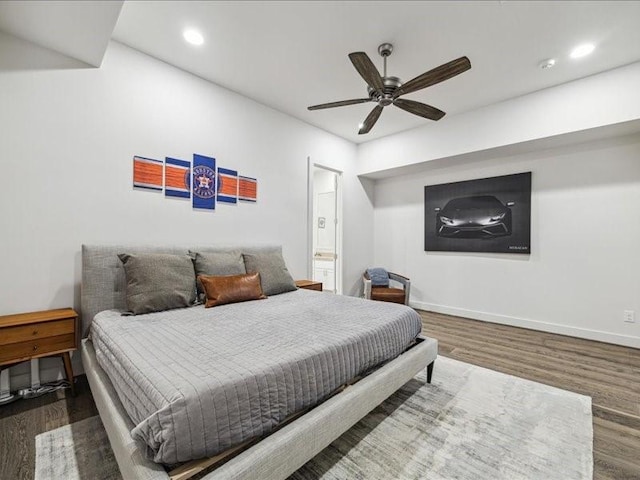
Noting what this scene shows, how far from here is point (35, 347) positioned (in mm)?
2027

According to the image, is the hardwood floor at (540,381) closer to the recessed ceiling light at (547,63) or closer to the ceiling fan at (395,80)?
the ceiling fan at (395,80)

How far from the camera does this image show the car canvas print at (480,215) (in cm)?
407

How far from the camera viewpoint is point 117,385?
1.42 metres

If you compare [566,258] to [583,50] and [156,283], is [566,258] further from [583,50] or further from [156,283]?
[156,283]

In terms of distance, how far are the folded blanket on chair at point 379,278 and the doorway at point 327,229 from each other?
1.85ft

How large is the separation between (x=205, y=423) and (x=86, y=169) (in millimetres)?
2523

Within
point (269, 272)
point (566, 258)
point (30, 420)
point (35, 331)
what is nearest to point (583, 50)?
point (566, 258)

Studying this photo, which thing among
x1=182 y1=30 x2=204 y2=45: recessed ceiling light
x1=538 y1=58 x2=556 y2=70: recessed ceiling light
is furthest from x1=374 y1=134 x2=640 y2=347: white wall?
x1=182 y1=30 x2=204 y2=45: recessed ceiling light

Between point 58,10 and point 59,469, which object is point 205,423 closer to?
point 59,469

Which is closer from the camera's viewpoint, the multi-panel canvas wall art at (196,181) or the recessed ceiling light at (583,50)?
the recessed ceiling light at (583,50)

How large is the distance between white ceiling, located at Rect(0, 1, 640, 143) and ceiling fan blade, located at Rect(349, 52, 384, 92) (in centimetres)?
49

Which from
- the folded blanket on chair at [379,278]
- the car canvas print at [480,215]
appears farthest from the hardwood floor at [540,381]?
the car canvas print at [480,215]

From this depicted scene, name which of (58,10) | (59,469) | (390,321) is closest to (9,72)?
(58,10)

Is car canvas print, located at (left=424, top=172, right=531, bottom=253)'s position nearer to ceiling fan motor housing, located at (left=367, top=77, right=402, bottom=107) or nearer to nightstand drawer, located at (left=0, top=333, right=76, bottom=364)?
ceiling fan motor housing, located at (left=367, top=77, right=402, bottom=107)
